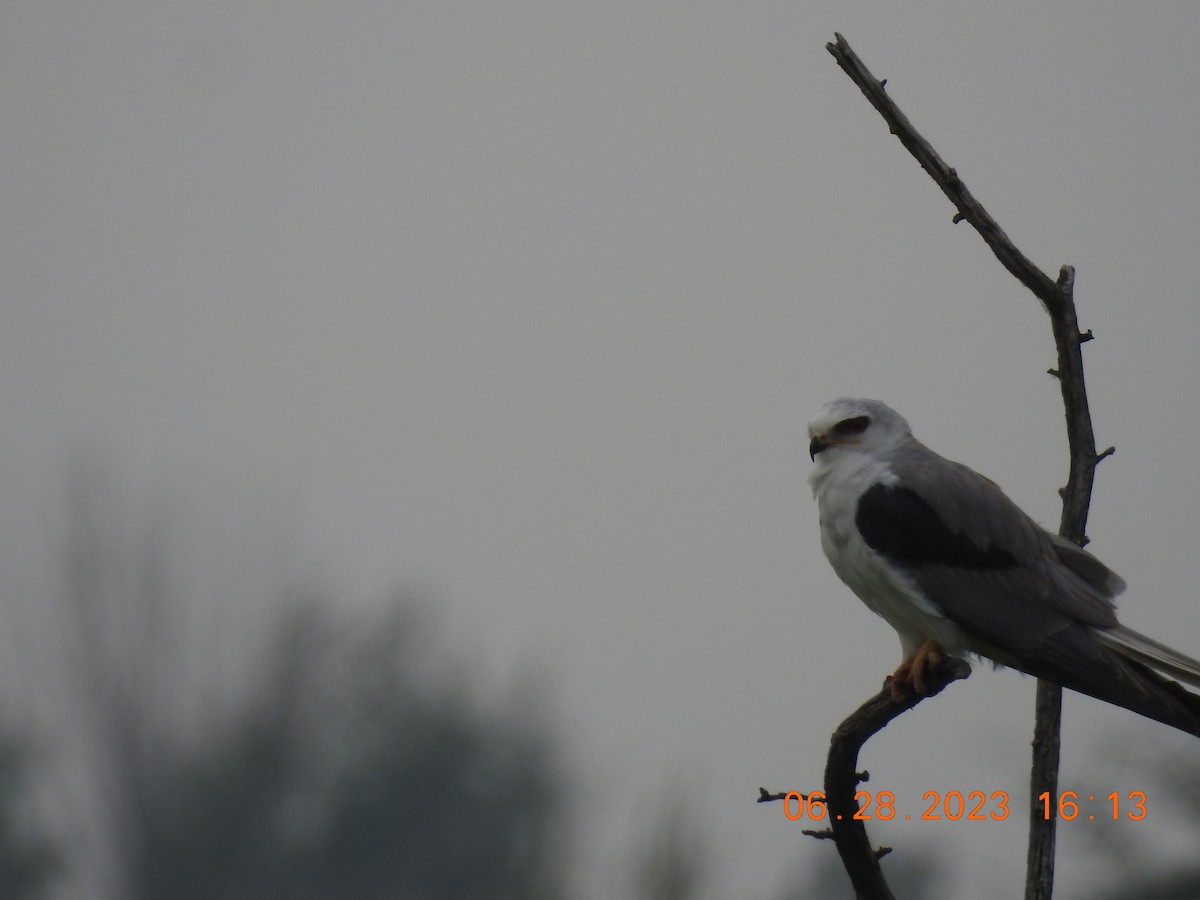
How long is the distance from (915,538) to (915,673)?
380 mm

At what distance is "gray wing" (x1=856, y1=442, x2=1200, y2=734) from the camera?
2939mm

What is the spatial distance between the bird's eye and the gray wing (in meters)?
0.20

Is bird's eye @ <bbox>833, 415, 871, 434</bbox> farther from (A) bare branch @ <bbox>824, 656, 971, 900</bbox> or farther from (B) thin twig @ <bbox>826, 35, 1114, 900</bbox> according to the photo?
(A) bare branch @ <bbox>824, 656, 971, 900</bbox>

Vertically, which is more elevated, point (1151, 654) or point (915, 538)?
point (915, 538)

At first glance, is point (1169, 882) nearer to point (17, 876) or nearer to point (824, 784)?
point (824, 784)

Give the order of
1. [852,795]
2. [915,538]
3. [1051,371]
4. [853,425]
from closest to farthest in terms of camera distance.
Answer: [852,795], [1051,371], [915,538], [853,425]

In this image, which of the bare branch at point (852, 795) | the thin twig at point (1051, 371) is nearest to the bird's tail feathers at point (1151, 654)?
the thin twig at point (1051, 371)

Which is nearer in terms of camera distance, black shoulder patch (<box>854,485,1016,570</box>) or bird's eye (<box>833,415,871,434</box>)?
black shoulder patch (<box>854,485,1016,570</box>)

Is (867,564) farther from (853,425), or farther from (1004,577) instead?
(853,425)

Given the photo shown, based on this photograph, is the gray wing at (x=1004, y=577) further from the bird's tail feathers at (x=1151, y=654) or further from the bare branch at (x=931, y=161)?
the bare branch at (x=931, y=161)

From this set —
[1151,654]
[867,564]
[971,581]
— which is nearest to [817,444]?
[867,564]

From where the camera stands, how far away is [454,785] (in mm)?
6547

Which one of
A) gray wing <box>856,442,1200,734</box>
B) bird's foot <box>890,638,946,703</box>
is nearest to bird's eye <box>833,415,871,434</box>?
gray wing <box>856,442,1200,734</box>

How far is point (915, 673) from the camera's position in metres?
2.92
